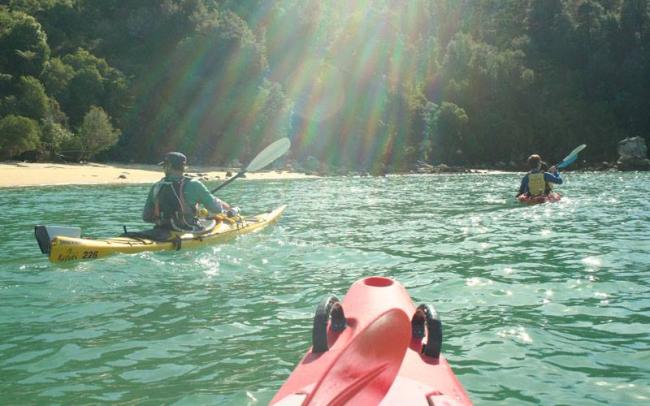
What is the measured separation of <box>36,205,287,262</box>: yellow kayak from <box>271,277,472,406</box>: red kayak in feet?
15.3

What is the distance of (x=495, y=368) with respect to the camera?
3.58 m

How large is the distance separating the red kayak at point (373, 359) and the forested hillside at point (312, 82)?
95.3ft

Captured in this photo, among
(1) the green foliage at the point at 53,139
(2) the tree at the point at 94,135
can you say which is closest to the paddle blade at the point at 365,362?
(2) the tree at the point at 94,135

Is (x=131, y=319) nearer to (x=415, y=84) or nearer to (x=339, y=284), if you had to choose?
(x=339, y=284)

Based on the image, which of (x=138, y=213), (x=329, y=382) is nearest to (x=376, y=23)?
(x=138, y=213)

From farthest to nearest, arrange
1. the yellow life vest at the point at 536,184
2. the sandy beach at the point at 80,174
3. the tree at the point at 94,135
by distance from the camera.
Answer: the tree at the point at 94,135, the sandy beach at the point at 80,174, the yellow life vest at the point at 536,184

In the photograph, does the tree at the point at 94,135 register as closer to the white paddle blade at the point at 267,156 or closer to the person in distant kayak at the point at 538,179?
the white paddle blade at the point at 267,156

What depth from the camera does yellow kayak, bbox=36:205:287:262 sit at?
6496 millimetres

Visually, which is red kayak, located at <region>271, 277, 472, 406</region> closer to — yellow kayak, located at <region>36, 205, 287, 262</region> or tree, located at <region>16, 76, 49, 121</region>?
yellow kayak, located at <region>36, 205, 287, 262</region>

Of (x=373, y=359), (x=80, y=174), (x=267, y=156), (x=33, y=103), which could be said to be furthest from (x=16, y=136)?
(x=373, y=359)

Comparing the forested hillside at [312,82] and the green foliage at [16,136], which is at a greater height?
the forested hillside at [312,82]

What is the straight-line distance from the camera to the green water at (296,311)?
10.9ft

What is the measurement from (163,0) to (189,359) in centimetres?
5388

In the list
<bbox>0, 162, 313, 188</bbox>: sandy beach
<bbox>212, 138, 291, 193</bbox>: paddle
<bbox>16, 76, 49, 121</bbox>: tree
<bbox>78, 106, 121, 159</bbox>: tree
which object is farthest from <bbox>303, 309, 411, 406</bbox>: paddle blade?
<bbox>16, 76, 49, 121</bbox>: tree
